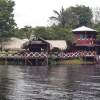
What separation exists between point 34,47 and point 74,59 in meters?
8.91

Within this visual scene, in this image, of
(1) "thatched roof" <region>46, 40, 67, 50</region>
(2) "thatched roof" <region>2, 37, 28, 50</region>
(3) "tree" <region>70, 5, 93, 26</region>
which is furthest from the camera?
(3) "tree" <region>70, 5, 93, 26</region>

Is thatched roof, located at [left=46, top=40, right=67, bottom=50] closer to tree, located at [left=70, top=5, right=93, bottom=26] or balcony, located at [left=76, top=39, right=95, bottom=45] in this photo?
balcony, located at [left=76, top=39, right=95, bottom=45]

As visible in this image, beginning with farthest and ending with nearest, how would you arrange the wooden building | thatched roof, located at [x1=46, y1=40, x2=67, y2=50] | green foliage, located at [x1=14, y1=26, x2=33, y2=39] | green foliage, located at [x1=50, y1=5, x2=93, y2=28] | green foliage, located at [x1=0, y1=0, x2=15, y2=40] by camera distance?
green foliage, located at [x1=50, y1=5, x2=93, y2=28] → green foliage, located at [x1=14, y1=26, x2=33, y2=39] → green foliage, located at [x1=0, y1=0, x2=15, y2=40] → the wooden building → thatched roof, located at [x1=46, y1=40, x2=67, y2=50]

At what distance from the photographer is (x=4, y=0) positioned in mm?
99438

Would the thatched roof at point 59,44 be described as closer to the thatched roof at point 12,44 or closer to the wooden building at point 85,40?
the wooden building at point 85,40

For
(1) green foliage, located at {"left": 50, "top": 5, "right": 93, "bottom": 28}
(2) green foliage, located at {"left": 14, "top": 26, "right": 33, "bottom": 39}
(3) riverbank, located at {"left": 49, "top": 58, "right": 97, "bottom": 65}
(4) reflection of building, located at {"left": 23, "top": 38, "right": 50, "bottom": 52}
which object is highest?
(1) green foliage, located at {"left": 50, "top": 5, "right": 93, "bottom": 28}

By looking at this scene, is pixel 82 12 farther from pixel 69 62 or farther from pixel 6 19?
pixel 69 62

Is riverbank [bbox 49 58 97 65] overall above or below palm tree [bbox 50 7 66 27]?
below

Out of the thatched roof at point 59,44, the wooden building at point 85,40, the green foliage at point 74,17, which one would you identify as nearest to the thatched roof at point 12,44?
the thatched roof at point 59,44

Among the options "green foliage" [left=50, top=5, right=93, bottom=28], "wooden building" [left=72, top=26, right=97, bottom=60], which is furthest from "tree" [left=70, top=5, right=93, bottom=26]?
"wooden building" [left=72, top=26, right=97, bottom=60]

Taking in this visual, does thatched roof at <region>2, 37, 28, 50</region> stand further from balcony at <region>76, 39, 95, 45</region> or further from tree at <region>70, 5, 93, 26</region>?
tree at <region>70, 5, 93, 26</region>

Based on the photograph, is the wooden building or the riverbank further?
the wooden building

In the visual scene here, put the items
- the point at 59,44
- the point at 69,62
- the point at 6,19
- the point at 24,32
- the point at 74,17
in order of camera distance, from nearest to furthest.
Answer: the point at 69,62 → the point at 59,44 → the point at 6,19 → the point at 24,32 → the point at 74,17

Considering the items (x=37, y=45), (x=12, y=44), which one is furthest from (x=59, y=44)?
(x=12, y=44)
